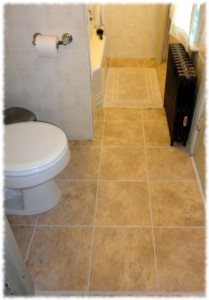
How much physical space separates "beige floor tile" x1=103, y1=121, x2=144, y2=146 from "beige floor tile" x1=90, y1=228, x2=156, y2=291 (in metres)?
0.78

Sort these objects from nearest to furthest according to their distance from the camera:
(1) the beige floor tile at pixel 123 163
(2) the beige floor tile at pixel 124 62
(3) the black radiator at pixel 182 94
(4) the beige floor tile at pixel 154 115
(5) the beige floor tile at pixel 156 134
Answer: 1. (3) the black radiator at pixel 182 94
2. (1) the beige floor tile at pixel 123 163
3. (5) the beige floor tile at pixel 156 134
4. (4) the beige floor tile at pixel 154 115
5. (2) the beige floor tile at pixel 124 62

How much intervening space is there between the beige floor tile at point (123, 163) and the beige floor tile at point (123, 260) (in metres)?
0.42

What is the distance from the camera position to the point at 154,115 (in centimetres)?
231

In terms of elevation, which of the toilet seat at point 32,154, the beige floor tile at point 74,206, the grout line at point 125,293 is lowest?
the grout line at point 125,293

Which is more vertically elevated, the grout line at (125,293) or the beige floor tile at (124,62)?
the beige floor tile at (124,62)

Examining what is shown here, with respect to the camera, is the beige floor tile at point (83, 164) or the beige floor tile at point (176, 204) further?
the beige floor tile at point (83, 164)

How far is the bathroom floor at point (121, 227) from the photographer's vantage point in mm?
1228

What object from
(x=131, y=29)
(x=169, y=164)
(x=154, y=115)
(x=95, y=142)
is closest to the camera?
(x=169, y=164)

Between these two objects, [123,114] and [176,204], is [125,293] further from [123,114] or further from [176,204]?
[123,114]

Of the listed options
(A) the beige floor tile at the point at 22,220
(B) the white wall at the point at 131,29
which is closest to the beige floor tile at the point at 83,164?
(A) the beige floor tile at the point at 22,220

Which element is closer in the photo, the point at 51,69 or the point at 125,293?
the point at 125,293

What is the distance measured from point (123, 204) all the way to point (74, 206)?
0.95 ft

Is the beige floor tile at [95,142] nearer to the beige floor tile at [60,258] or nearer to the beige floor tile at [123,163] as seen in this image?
the beige floor tile at [123,163]

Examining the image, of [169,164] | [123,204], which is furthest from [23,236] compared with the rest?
[169,164]
